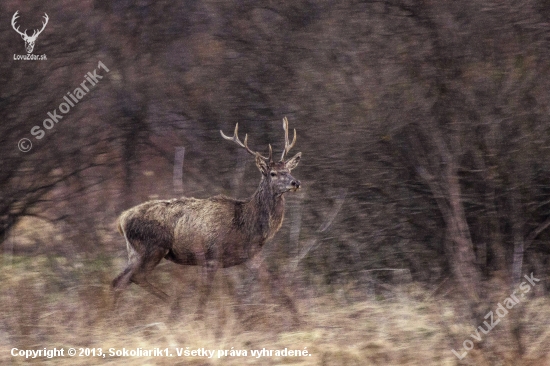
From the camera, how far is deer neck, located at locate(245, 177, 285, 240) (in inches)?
335

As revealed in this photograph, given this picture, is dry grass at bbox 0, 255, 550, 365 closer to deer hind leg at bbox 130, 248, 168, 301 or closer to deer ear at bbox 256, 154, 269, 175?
deer hind leg at bbox 130, 248, 168, 301

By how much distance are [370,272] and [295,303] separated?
0.85 m

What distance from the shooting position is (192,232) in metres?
8.45

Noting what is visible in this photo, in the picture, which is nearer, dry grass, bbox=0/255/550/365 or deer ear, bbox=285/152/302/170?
dry grass, bbox=0/255/550/365

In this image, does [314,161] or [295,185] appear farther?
Answer: [314,161]

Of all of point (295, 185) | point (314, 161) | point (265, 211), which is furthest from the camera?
point (314, 161)

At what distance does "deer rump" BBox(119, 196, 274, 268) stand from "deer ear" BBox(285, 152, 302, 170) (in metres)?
0.58

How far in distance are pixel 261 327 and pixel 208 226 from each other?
114 cm

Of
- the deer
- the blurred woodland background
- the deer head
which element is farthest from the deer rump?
the blurred woodland background

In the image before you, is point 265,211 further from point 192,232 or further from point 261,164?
point 192,232

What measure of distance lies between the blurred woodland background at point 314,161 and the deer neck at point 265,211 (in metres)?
0.47

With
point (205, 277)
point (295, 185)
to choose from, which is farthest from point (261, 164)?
point (205, 277)

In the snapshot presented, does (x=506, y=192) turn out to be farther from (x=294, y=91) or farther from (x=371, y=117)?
(x=294, y=91)

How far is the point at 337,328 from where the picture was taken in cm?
877
